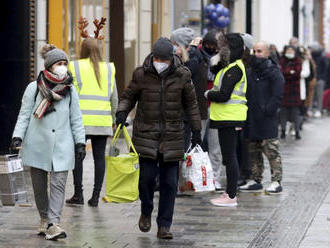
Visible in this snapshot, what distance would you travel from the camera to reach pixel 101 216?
10.3 meters

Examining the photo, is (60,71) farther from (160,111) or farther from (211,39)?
(211,39)

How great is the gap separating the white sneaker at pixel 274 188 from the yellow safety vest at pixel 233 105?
57.1 inches

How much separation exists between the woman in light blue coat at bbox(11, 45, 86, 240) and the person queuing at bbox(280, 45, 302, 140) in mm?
10667

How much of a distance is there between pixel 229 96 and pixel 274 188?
67.7 inches

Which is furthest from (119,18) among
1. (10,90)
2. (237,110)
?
(237,110)

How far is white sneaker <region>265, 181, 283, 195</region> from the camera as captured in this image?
12.0 meters

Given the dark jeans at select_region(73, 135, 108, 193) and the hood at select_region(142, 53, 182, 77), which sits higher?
the hood at select_region(142, 53, 182, 77)

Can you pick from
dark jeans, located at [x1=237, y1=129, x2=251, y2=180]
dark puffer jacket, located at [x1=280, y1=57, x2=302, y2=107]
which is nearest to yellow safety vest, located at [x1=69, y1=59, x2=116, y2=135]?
dark jeans, located at [x1=237, y1=129, x2=251, y2=180]

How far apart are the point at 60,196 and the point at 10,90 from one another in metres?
5.75

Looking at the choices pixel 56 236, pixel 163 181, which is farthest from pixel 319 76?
pixel 56 236

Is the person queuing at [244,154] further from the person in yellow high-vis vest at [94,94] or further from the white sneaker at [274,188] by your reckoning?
the person in yellow high-vis vest at [94,94]

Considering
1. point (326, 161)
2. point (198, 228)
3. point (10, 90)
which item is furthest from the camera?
point (326, 161)

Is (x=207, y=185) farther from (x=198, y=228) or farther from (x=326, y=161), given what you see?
(x=326, y=161)

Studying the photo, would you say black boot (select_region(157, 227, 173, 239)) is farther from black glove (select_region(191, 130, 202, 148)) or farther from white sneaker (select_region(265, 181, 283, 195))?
white sneaker (select_region(265, 181, 283, 195))
